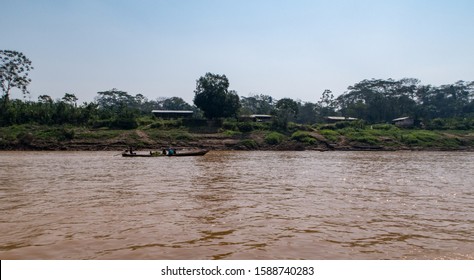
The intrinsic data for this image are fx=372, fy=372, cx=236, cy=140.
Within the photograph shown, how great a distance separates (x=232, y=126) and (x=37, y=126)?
2674 cm

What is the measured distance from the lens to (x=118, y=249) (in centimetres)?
659

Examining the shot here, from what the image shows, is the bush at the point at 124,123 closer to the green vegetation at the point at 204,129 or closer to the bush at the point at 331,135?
the green vegetation at the point at 204,129

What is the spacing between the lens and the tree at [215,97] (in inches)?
2194

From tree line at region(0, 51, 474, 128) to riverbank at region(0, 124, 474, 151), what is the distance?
12.6 ft

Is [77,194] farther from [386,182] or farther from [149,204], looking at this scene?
[386,182]

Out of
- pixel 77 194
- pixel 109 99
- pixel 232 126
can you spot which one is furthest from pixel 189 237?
pixel 109 99

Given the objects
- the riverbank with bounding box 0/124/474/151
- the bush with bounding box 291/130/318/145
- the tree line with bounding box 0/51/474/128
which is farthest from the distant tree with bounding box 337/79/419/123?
the bush with bounding box 291/130/318/145

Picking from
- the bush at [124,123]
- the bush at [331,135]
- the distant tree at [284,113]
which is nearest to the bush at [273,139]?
the distant tree at [284,113]

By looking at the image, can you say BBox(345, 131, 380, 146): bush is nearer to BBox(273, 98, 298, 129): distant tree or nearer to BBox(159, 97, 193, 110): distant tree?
BBox(273, 98, 298, 129): distant tree

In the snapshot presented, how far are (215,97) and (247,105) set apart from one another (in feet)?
168

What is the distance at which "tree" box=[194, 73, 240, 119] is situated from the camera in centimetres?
5572

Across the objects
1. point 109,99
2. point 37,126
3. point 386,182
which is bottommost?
point 386,182

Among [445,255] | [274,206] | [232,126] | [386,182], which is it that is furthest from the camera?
[232,126]

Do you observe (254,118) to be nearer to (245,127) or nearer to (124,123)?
(245,127)
